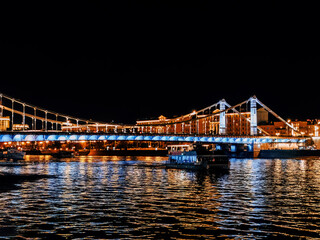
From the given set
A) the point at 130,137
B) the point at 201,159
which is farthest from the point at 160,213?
the point at 130,137

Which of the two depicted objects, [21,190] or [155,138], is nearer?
[21,190]

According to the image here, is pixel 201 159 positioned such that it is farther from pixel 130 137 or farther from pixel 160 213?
pixel 130 137

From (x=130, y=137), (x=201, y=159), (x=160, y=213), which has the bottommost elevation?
(x=160, y=213)

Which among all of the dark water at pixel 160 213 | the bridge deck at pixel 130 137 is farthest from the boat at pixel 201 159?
the bridge deck at pixel 130 137

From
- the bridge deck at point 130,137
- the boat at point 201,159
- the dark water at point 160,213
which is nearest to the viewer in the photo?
the dark water at point 160,213

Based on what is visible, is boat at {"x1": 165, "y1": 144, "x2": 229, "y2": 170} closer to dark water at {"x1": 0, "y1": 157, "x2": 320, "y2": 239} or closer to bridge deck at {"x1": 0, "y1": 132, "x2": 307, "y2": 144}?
dark water at {"x1": 0, "y1": 157, "x2": 320, "y2": 239}

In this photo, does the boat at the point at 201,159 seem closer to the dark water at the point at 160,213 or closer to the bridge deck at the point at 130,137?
the dark water at the point at 160,213

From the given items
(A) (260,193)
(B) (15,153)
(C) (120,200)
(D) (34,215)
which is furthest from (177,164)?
(B) (15,153)

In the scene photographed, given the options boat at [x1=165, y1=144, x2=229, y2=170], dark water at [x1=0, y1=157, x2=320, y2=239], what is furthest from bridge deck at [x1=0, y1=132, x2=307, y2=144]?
dark water at [x1=0, y1=157, x2=320, y2=239]

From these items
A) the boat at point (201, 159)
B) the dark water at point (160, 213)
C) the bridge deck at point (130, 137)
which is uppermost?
the bridge deck at point (130, 137)

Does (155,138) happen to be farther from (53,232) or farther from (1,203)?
(53,232)

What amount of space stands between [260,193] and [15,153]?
3585 inches

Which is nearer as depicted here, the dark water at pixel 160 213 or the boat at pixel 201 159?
the dark water at pixel 160 213

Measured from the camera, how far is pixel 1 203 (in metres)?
27.1
